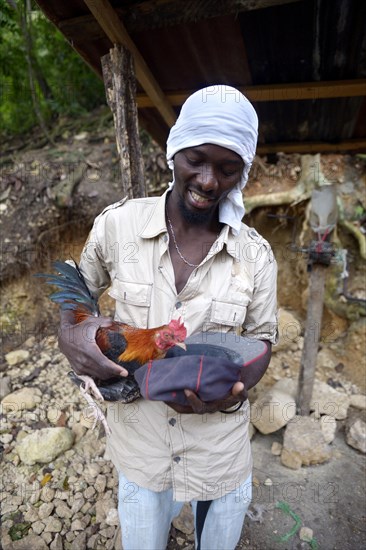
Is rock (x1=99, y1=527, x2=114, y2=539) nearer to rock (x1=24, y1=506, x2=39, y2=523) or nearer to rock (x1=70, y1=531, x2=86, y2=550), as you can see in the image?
rock (x1=70, y1=531, x2=86, y2=550)

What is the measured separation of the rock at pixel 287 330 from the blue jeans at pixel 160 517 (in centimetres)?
313

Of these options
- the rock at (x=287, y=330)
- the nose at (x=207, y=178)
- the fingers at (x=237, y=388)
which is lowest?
the rock at (x=287, y=330)

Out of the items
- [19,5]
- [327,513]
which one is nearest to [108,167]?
[19,5]

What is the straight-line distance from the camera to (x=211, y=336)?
1598mm

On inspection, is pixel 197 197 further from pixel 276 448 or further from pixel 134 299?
pixel 276 448

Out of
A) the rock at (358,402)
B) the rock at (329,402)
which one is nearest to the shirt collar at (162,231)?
the rock at (329,402)

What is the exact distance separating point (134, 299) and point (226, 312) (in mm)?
448

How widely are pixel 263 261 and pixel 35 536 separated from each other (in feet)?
8.70

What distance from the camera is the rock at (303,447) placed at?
3.39 meters

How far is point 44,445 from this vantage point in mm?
3166

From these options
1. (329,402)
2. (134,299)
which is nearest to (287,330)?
(329,402)

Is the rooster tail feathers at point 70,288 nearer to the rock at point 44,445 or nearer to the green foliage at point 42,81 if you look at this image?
the rock at point 44,445

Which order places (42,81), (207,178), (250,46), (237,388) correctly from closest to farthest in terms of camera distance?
(237,388), (207,178), (250,46), (42,81)

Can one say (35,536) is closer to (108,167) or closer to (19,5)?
(108,167)
